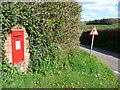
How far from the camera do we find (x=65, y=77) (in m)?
4.93

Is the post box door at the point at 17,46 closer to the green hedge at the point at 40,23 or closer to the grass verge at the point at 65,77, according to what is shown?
the green hedge at the point at 40,23

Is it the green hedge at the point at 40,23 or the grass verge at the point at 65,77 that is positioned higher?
the green hedge at the point at 40,23

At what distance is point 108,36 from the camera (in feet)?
65.5

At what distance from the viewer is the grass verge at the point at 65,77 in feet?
13.0

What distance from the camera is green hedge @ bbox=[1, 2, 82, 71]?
3723 mm

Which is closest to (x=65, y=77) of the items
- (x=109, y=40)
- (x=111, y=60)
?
(x=111, y=60)

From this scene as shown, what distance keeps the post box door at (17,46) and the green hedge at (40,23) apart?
31 centimetres

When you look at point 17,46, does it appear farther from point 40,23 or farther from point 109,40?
point 109,40

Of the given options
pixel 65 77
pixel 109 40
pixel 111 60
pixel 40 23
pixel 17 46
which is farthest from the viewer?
pixel 109 40

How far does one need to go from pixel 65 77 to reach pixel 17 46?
2.25 metres

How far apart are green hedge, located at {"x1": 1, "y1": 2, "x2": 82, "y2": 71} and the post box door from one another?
310 mm

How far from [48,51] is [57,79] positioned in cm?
119

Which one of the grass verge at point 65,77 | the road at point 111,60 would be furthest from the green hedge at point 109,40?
the grass verge at point 65,77

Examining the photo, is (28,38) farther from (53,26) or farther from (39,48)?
(53,26)
